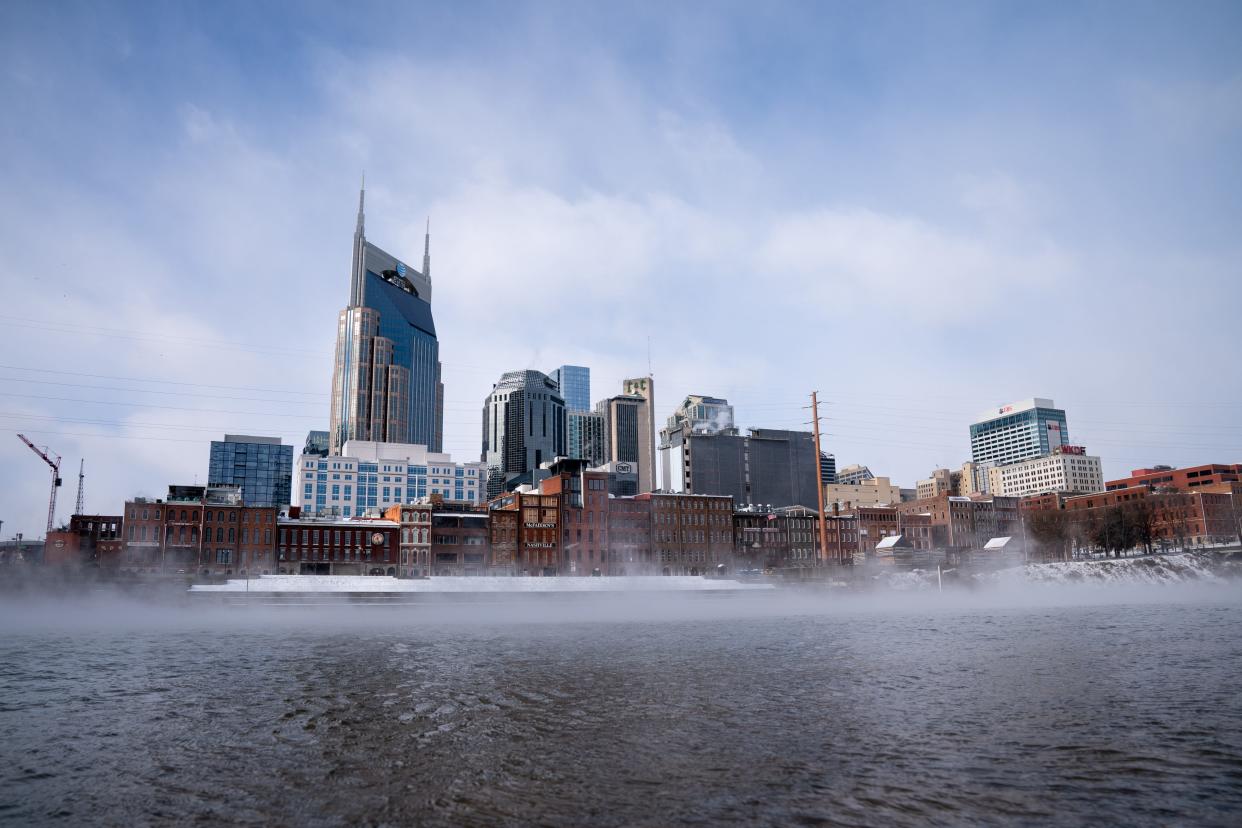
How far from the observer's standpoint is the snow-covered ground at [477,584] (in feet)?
438

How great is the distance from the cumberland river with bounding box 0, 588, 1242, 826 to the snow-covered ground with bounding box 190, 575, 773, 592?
73158mm

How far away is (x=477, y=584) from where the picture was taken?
144250 mm

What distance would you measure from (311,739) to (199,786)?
561 cm

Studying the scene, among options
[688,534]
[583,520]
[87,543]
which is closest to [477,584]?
[583,520]

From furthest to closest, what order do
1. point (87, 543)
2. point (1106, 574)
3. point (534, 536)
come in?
1. point (87, 543)
2. point (534, 536)
3. point (1106, 574)

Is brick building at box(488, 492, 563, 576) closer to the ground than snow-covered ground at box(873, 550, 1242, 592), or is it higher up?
higher up

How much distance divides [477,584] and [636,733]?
12090cm

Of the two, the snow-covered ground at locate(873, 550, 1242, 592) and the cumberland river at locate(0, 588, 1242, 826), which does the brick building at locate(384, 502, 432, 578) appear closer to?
the snow-covered ground at locate(873, 550, 1242, 592)

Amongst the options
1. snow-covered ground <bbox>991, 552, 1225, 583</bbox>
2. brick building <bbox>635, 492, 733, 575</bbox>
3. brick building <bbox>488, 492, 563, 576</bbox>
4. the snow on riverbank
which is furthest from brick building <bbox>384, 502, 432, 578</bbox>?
snow-covered ground <bbox>991, 552, 1225, 583</bbox>

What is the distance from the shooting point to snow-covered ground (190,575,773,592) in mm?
133375

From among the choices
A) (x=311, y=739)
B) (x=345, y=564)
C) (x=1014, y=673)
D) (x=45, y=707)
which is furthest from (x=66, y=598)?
(x=1014, y=673)

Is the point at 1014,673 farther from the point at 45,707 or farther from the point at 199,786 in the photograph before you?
the point at 45,707

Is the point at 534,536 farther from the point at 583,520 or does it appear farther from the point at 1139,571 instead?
the point at 1139,571

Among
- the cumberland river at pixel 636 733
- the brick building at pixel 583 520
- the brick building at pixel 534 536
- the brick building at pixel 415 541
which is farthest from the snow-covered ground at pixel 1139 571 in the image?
the brick building at pixel 415 541
